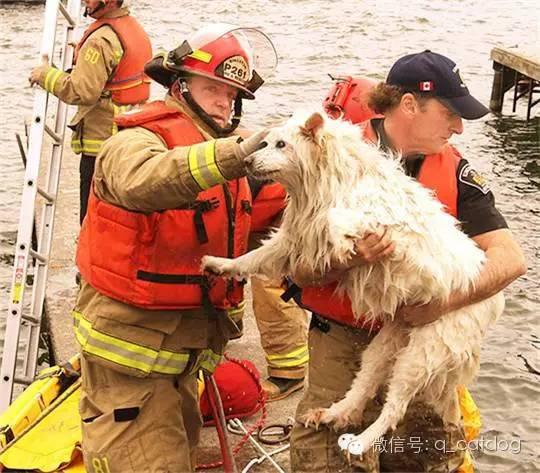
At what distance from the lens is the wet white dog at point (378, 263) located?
3.64 m

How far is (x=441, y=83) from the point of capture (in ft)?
13.0

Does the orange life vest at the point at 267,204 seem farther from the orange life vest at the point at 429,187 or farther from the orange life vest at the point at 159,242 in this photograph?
the orange life vest at the point at 429,187

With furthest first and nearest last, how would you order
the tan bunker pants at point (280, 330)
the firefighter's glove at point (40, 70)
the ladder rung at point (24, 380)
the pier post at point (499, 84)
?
the pier post at point (499, 84) → the firefighter's glove at point (40, 70) → the ladder rung at point (24, 380) → the tan bunker pants at point (280, 330)

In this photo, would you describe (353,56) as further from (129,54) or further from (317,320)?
(317,320)

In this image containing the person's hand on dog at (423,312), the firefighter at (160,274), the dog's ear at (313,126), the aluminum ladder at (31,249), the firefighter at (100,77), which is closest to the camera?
the dog's ear at (313,126)

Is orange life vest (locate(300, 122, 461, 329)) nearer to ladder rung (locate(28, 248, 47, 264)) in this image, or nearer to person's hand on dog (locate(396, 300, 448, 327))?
person's hand on dog (locate(396, 300, 448, 327))

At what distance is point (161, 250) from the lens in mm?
4113

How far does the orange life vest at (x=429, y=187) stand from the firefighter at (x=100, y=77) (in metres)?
3.52

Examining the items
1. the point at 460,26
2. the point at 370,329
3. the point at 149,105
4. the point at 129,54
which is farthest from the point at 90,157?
the point at 460,26

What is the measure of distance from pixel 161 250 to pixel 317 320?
79 centimetres

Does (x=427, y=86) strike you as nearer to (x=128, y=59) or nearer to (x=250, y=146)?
(x=250, y=146)

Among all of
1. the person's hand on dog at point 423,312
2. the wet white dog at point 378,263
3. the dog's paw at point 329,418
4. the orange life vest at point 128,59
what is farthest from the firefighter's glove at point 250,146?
the orange life vest at point 128,59

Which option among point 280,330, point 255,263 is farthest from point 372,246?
point 280,330

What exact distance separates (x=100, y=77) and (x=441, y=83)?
3.86m
